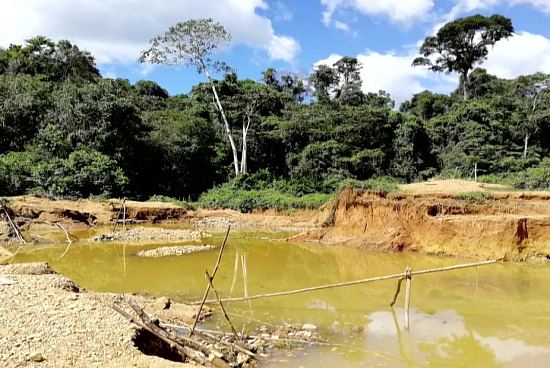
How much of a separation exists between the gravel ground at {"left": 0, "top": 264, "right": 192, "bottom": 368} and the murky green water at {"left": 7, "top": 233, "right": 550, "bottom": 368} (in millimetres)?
2832

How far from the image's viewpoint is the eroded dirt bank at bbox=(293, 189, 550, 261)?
59.7 ft

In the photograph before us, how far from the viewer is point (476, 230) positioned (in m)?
18.9

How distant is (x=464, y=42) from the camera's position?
48.6 meters

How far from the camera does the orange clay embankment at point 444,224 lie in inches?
716

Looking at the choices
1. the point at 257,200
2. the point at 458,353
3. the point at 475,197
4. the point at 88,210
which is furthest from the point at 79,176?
the point at 458,353

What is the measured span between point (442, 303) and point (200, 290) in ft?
21.5

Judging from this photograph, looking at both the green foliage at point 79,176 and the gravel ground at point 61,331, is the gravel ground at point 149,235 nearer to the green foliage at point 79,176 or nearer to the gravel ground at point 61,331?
the green foliage at point 79,176

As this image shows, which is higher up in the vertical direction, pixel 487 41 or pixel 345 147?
pixel 487 41

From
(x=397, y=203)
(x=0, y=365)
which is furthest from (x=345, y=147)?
(x=0, y=365)

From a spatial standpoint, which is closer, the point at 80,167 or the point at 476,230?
the point at 476,230

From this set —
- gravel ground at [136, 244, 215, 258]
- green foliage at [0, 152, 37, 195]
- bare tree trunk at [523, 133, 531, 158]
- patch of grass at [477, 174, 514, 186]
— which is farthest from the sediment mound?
bare tree trunk at [523, 133, 531, 158]

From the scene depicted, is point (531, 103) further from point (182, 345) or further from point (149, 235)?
point (182, 345)

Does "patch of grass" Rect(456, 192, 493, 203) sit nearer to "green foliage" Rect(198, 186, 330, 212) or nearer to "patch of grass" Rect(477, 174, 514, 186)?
"green foliage" Rect(198, 186, 330, 212)

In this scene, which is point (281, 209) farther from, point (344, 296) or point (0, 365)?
point (0, 365)
